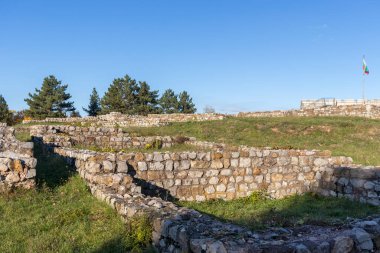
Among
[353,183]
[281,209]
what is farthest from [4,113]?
[353,183]

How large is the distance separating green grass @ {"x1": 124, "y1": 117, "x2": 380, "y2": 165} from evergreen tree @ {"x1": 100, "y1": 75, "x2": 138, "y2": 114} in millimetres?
39744

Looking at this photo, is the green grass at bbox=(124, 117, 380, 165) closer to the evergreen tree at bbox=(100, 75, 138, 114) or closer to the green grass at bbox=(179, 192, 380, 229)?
the green grass at bbox=(179, 192, 380, 229)

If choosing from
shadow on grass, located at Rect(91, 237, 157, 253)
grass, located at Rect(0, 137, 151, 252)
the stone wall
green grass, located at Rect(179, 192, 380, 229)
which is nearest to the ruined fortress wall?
green grass, located at Rect(179, 192, 380, 229)

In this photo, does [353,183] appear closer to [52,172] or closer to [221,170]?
[221,170]

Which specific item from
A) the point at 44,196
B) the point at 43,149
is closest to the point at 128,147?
the point at 43,149

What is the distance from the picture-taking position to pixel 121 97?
69.2 m

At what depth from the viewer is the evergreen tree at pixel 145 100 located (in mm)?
68062

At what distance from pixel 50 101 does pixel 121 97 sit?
1280 cm

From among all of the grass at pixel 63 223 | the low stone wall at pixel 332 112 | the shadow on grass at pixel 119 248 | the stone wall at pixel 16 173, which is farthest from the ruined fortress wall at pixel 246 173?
the low stone wall at pixel 332 112

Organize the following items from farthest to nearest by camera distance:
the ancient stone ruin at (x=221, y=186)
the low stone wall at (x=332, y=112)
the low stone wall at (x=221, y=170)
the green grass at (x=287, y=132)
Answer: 1. the low stone wall at (x=332, y=112)
2. the green grass at (x=287, y=132)
3. the low stone wall at (x=221, y=170)
4. the ancient stone ruin at (x=221, y=186)

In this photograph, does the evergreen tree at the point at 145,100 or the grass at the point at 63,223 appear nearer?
the grass at the point at 63,223

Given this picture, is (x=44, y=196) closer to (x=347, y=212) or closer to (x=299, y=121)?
(x=347, y=212)

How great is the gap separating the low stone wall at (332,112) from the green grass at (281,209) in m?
23.8

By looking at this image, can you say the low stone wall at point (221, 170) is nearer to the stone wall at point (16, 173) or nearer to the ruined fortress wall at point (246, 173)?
the ruined fortress wall at point (246, 173)
